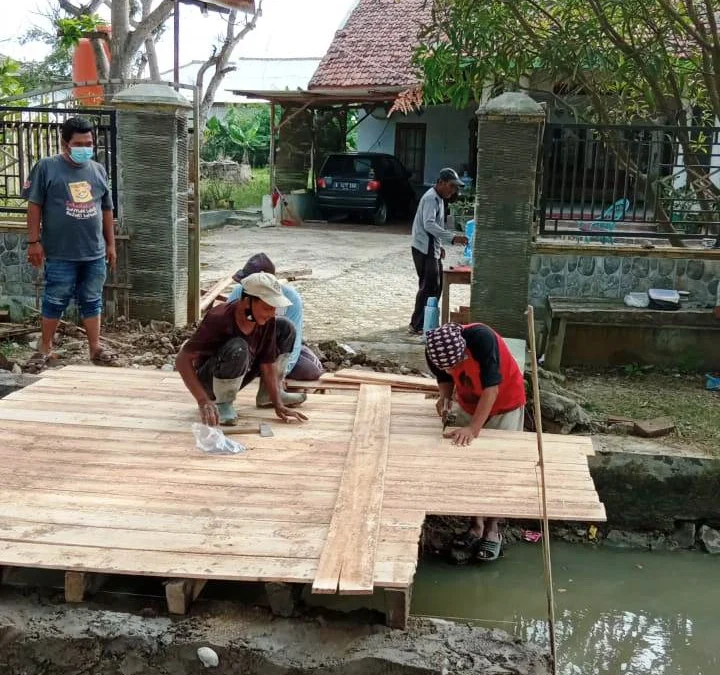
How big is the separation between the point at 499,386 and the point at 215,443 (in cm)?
157

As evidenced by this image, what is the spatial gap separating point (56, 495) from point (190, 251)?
4941 millimetres

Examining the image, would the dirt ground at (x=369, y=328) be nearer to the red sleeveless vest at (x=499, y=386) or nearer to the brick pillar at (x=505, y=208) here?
the brick pillar at (x=505, y=208)

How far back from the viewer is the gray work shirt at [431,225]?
8.88 metres

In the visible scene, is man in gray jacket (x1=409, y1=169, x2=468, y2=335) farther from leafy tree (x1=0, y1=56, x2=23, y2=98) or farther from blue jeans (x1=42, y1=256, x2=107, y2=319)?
leafy tree (x1=0, y1=56, x2=23, y2=98)

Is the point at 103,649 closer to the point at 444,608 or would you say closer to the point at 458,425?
the point at 444,608

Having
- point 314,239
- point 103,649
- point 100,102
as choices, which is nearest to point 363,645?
point 103,649

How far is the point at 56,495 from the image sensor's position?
164 inches

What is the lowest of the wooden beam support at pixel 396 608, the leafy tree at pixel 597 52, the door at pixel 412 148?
the wooden beam support at pixel 396 608

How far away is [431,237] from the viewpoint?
29.6 feet

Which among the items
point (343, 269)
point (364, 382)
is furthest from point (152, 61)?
point (364, 382)

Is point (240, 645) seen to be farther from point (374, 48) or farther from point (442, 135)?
point (442, 135)

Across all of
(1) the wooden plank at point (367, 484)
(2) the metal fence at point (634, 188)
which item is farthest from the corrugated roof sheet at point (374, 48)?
(1) the wooden plank at point (367, 484)

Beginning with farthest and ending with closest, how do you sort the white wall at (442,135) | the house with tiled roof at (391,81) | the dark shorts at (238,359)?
the white wall at (442,135), the house with tiled roof at (391,81), the dark shorts at (238,359)

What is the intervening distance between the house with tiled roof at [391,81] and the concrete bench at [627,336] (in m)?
11.3
